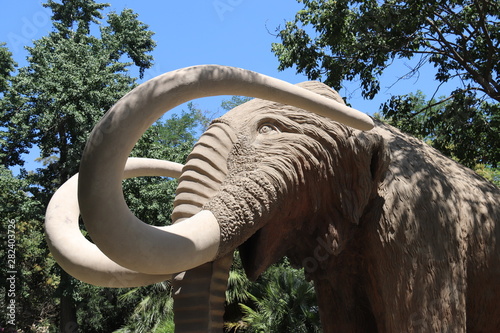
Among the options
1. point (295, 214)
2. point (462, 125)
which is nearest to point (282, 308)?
point (462, 125)

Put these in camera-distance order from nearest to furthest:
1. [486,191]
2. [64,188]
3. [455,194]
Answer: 1. [64,188]
2. [455,194]
3. [486,191]

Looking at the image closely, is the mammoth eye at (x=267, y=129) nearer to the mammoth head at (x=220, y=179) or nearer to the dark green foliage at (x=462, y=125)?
the mammoth head at (x=220, y=179)

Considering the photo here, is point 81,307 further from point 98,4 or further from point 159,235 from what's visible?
point 159,235

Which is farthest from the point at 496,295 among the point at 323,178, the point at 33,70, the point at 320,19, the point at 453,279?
the point at 33,70

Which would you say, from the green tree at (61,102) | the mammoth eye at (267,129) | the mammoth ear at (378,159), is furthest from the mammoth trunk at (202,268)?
the green tree at (61,102)

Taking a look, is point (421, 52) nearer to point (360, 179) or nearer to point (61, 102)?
point (360, 179)

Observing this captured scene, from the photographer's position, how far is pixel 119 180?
6.56 ft

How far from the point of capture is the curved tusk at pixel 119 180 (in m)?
1.95

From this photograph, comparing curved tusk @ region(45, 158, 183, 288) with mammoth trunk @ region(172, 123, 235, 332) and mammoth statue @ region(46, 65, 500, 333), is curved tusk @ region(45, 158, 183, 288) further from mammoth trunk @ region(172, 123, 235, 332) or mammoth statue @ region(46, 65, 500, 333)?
mammoth trunk @ region(172, 123, 235, 332)

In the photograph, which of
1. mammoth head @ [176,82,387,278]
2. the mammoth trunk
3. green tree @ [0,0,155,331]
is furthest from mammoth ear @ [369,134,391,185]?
green tree @ [0,0,155,331]

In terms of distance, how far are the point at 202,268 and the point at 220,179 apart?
0.46 meters

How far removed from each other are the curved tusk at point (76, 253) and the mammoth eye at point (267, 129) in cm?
102

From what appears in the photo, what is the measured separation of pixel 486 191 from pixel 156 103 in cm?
290

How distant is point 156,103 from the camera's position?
6.81ft
